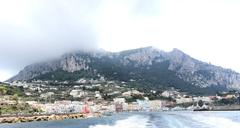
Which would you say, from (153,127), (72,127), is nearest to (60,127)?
(72,127)

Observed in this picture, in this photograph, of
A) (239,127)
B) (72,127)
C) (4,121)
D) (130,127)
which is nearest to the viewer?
(239,127)

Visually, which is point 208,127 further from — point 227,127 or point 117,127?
point 117,127

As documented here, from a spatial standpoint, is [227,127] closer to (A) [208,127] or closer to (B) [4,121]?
(A) [208,127]

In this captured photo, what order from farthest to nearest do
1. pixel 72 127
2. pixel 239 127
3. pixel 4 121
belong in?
pixel 4 121
pixel 72 127
pixel 239 127

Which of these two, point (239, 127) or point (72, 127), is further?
point (72, 127)

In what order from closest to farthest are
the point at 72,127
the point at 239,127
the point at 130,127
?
1. the point at 239,127
2. the point at 130,127
3. the point at 72,127

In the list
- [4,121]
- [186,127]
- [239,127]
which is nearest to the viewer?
[239,127]

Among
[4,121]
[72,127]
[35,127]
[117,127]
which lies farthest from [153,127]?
[4,121]

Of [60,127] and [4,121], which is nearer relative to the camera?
[60,127]
